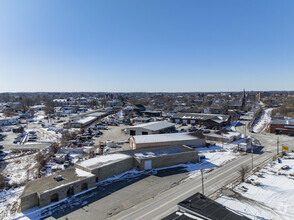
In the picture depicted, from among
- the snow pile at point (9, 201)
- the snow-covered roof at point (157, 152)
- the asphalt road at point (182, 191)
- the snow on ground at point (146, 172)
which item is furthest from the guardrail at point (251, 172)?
the snow pile at point (9, 201)

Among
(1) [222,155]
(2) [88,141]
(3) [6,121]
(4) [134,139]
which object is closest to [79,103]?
(3) [6,121]

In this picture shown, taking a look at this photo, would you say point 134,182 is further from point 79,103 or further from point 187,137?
point 79,103

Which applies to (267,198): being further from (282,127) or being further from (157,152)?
(282,127)

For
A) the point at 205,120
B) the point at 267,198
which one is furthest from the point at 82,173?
the point at 205,120

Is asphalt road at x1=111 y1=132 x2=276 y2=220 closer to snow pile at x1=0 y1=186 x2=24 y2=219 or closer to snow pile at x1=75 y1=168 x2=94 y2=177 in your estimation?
snow pile at x1=75 y1=168 x2=94 y2=177

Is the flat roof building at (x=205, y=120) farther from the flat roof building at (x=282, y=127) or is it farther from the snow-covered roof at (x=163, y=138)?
the snow-covered roof at (x=163, y=138)

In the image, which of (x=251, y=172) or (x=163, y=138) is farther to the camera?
(x=163, y=138)

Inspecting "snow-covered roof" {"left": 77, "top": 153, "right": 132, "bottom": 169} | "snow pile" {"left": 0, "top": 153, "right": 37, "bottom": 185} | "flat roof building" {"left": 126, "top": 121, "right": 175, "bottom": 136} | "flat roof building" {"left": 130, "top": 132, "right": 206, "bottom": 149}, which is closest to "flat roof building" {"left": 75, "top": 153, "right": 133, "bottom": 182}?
"snow-covered roof" {"left": 77, "top": 153, "right": 132, "bottom": 169}

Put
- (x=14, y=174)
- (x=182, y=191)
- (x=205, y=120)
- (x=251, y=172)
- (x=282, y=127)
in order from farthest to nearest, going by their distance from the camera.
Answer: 1. (x=205, y=120)
2. (x=282, y=127)
3. (x=14, y=174)
4. (x=251, y=172)
5. (x=182, y=191)
